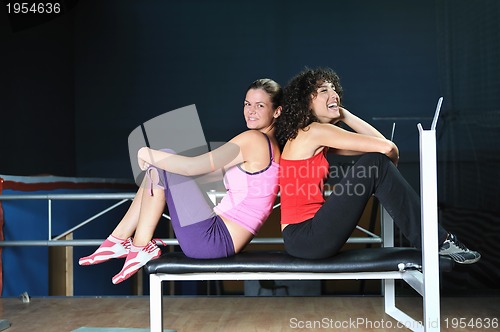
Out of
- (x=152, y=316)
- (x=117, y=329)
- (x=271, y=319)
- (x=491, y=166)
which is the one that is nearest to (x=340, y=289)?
(x=491, y=166)

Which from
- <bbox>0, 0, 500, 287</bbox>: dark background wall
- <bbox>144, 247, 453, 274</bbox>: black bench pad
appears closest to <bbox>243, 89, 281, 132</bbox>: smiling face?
<bbox>144, 247, 453, 274</bbox>: black bench pad

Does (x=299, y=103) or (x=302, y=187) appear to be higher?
(x=299, y=103)

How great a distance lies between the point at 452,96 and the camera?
6.35 meters

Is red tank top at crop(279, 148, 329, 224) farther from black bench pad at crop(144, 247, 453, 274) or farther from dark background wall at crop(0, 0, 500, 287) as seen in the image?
dark background wall at crop(0, 0, 500, 287)

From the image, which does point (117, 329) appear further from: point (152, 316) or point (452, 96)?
point (452, 96)

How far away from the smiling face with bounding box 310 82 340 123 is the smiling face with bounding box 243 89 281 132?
160mm

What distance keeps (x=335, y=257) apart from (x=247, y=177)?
1.35 feet

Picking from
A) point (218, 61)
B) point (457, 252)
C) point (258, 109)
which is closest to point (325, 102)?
point (258, 109)

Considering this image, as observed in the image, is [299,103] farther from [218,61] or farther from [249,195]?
[218,61]

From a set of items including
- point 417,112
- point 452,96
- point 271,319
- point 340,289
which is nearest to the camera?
point 271,319

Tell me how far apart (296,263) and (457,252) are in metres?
0.52

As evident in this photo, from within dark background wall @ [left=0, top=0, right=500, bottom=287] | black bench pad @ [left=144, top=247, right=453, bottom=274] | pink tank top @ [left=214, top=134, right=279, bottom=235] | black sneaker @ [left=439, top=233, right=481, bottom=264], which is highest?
dark background wall @ [left=0, top=0, right=500, bottom=287]

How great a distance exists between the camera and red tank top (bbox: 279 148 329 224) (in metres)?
2.19

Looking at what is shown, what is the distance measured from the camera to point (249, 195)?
227cm
